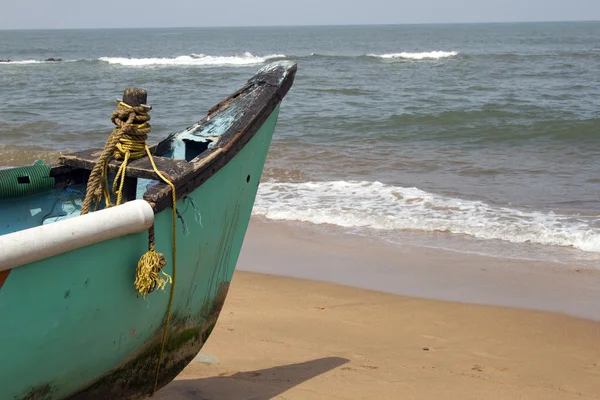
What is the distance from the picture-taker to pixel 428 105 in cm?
1641

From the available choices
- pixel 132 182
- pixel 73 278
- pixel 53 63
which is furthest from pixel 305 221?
pixel 53 63

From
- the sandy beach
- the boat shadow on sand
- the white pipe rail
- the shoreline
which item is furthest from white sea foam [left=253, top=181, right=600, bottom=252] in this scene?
the white pipe rail

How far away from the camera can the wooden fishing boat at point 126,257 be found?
2.41 m

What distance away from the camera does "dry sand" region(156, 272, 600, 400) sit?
12.2ft

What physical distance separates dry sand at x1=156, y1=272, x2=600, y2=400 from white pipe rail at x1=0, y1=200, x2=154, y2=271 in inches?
50.0

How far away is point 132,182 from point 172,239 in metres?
0.43

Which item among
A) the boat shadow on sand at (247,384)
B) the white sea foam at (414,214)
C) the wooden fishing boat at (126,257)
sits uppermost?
the wooden fishing boat at (126,257)

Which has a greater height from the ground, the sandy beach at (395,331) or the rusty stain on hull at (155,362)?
the rusty stain on hull at (155,362)

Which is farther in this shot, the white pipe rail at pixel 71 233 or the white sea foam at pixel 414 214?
the white sea foam at pixel 414 214

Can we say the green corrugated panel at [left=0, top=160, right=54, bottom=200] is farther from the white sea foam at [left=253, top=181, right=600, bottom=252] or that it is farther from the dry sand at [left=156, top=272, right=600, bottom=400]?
the white sea foam at [left=253, top=181, right=600, bottom=252]

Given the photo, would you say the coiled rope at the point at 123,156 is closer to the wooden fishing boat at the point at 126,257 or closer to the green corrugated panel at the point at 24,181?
the wooden fishing boat at the point at 126,257

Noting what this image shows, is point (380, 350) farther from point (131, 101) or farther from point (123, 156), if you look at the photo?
point (131, 101)

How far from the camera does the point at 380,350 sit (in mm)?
4301

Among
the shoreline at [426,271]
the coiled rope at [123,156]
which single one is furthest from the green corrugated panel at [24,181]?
the shoreline at [426,271]
